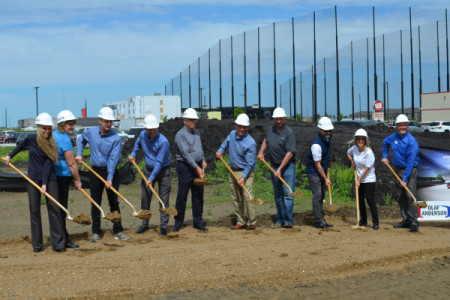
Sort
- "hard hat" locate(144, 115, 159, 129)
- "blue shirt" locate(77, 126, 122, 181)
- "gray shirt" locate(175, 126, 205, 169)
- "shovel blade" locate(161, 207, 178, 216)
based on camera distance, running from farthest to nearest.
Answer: "gray shirt" locate(175, 126, 205, 169) < "hard hat" locate(144, 115, 159, 129) < "shovel blade" locate(161, 207, 178, 216) < "blue shirt" locate(77, 126, 122, 181)

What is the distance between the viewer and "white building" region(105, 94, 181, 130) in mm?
83062

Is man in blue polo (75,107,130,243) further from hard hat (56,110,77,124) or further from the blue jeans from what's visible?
the blue jeans

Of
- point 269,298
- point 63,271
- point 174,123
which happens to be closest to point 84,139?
point 63,271

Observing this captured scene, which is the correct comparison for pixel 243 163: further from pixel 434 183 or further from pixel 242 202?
pixel 434 183

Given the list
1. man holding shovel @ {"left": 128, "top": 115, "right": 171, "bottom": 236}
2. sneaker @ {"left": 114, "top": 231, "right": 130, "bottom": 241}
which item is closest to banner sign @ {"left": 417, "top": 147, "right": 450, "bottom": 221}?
man holding shovel @ {"left": 128, "top": 115, "right": 171, "bottom": 236}

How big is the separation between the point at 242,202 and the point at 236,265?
3.50 m

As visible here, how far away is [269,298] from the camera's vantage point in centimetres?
634

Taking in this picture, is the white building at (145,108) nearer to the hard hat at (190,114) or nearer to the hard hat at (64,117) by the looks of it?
the hard hat at (190,114)

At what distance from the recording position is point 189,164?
34.8ft

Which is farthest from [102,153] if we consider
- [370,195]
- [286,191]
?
[370,195]

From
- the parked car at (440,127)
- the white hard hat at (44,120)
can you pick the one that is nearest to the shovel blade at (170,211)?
the white hard hat at (44,120)

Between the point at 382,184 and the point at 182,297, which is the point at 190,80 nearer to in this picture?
the point at 382,184

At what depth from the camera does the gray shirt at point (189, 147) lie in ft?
34.6

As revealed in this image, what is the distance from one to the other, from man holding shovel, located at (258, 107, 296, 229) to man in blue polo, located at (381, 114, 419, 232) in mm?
1667
